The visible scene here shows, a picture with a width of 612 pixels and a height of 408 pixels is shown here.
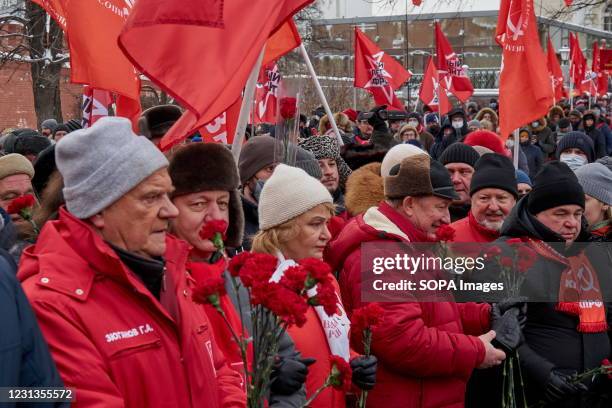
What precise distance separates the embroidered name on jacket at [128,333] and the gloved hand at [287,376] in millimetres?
621

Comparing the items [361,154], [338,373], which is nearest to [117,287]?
[338,373]

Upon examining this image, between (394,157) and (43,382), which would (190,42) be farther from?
(43,382)

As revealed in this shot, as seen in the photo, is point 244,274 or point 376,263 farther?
point 376,263

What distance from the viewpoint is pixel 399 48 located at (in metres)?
53.5

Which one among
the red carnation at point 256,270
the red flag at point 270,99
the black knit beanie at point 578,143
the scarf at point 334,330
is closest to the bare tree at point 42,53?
the red flag at point 270,99

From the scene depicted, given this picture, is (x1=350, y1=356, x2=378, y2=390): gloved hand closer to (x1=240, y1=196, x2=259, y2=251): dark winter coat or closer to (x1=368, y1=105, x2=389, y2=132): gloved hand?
(x1=240, y1=196, x2=259, y2=251): dark winter coat

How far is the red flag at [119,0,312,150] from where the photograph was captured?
3809 mm

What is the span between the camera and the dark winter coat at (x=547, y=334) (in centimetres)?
422

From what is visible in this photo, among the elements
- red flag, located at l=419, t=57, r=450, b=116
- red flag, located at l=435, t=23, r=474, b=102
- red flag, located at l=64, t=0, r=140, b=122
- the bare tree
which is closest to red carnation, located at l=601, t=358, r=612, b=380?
red flag, located at l=64, t=0, r=140, b=122

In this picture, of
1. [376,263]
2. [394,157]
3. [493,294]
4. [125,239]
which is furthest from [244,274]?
[394,157]

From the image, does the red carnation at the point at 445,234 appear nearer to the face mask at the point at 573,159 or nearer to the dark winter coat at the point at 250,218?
the dark winter coat at the point at 250,218

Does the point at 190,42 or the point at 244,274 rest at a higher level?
the point at 190,42

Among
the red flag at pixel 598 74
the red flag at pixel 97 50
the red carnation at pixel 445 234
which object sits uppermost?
the red flag at pixel 97 50

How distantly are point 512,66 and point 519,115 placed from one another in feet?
1.40
